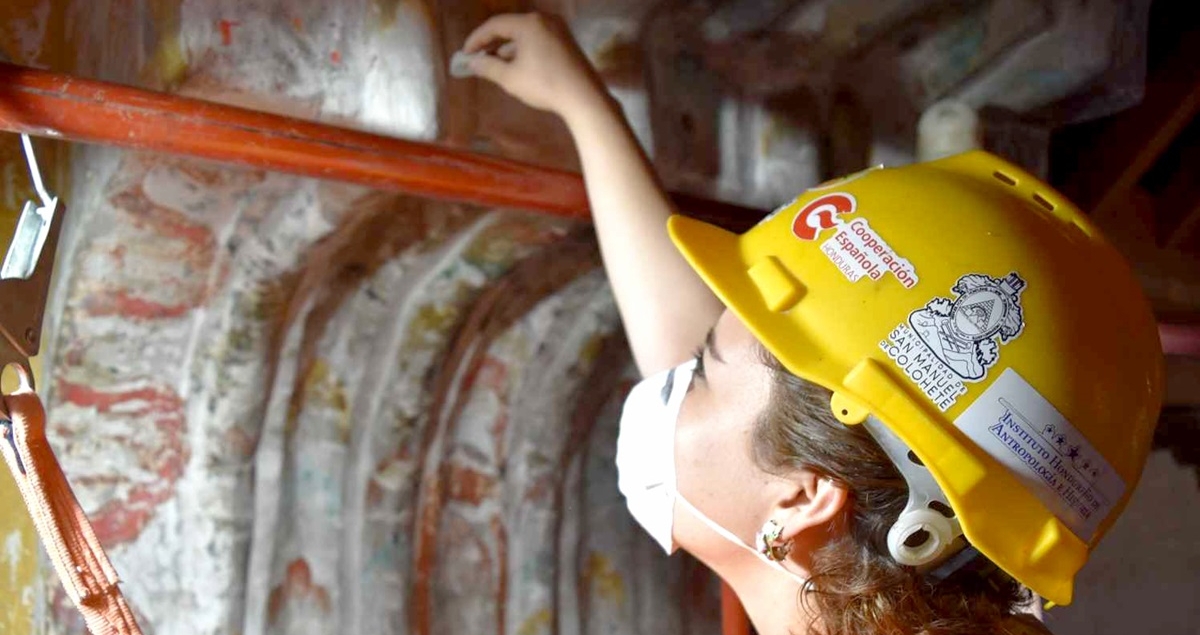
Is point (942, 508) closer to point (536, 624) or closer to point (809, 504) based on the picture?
point (809, 504)

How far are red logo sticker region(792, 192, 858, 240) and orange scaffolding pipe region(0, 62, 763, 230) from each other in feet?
1.08

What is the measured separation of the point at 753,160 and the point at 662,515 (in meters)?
0.77

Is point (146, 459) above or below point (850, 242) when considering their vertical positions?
below

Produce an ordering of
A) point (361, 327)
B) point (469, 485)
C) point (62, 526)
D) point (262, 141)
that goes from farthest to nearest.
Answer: point (469, 485), point (361, 327), point (262, 141), point (62, 526)

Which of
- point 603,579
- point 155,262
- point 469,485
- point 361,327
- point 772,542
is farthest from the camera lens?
point 603,579

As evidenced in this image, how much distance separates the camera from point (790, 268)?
1112 millimetres

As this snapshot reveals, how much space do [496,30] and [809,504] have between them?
764 millimetres

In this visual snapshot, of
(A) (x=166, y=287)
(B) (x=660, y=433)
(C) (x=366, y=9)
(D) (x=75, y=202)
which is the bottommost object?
(B) (x=660, y=433)

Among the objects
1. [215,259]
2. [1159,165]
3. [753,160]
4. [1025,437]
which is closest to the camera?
[1025,437]

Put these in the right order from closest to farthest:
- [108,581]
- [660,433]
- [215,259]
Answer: [108,581], [660,433], [215,259]

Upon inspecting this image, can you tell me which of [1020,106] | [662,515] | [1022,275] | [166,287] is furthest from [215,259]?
[1020,106]

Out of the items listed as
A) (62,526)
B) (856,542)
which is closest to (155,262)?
→ (62,526)

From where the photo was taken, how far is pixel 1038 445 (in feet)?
3.34

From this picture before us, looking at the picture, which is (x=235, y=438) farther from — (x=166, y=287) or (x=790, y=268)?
(x=790, y=268)
